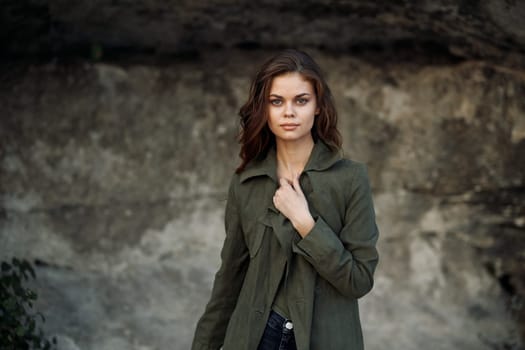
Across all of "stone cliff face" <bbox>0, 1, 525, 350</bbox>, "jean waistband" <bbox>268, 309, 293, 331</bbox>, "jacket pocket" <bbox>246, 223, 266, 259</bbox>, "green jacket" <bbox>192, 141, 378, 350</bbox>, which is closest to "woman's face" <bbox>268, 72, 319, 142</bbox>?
"green jacket" <bbox>192, 141, 378, 350</bbox>

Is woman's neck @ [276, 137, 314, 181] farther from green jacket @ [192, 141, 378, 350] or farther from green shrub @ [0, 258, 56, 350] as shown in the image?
green shrub @ [0, 258, 56, 350]

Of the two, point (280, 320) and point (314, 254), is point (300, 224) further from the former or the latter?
point (280, 320)

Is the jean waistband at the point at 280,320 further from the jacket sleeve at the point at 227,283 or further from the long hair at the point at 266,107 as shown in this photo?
the long hair at the point at 266,107

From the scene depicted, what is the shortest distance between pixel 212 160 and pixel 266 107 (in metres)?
1.92

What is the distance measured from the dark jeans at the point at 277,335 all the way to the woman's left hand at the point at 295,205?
0.84 ft

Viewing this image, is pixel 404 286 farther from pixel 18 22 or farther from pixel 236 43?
pixel 18 22

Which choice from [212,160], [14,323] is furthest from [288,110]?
[212,160]

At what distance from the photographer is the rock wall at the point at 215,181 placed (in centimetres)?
396

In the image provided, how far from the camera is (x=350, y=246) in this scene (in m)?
2.24

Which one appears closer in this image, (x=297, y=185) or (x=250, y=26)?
(x=297, y=185)

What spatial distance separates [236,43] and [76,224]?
117 cm

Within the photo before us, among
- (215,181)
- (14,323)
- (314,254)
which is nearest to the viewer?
(314,254)

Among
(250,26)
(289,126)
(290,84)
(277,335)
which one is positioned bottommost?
(277,335)

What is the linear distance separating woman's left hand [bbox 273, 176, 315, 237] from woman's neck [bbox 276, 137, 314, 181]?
0.05 meters
